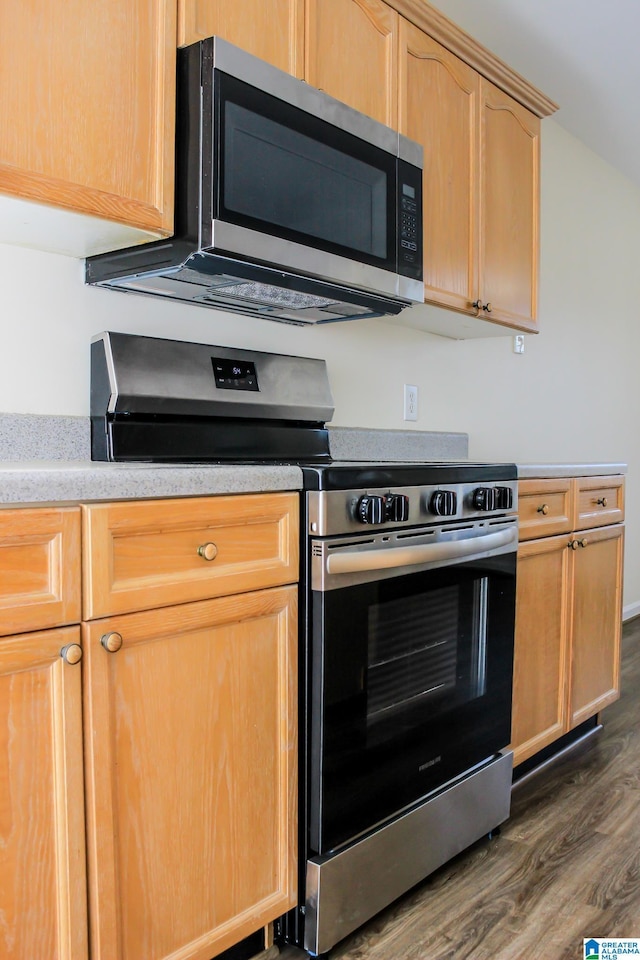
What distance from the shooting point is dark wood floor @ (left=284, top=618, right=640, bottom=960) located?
1.53 metres

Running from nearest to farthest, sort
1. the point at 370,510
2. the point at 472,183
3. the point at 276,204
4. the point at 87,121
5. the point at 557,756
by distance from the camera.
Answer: the point at 87,121 < the point at 370,510 < the point at 276,204 < the point at 472,183 < the point at 557,756

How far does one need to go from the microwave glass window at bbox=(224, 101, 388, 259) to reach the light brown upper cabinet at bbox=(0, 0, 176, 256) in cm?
13

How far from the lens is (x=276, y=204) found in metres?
1.58

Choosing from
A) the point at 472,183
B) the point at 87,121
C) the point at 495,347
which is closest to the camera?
the point at 87,121

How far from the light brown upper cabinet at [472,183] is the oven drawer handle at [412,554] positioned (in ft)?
2.36

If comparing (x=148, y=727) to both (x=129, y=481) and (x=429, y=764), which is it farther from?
(x=429, y=764)

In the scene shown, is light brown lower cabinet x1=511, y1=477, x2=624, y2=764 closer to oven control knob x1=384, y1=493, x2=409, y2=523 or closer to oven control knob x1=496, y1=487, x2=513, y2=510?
oven control knob x1=496, y1=487, x2=513, y2=510

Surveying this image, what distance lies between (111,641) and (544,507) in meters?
1.46

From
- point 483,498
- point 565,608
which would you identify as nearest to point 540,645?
point 565,608

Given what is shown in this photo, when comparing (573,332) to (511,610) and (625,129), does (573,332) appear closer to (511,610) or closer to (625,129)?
(625,129)

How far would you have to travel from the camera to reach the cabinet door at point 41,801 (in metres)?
1.04

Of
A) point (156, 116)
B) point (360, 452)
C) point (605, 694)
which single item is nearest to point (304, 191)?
point (156, 116)

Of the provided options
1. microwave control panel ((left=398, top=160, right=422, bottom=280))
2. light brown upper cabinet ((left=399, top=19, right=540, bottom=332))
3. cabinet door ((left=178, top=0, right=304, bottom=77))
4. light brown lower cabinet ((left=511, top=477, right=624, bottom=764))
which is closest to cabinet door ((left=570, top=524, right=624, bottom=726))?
light brown lower cabinet ((left=511, top=477, right=624, bottom=764))

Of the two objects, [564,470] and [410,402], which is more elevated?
[410,402]
